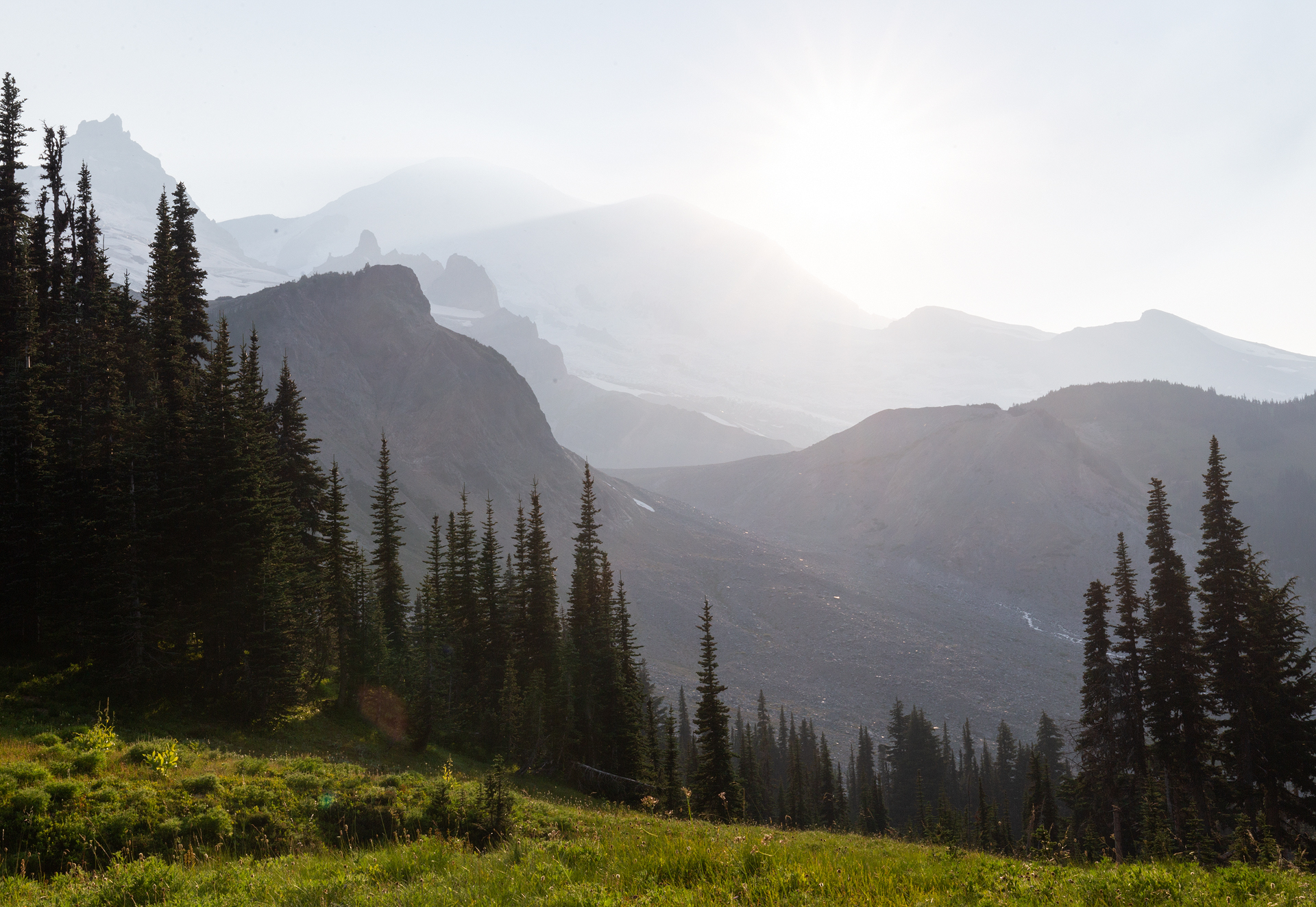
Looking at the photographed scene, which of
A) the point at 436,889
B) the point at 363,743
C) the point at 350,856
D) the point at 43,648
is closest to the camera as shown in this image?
the point at 436,889

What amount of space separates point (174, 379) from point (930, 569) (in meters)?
184

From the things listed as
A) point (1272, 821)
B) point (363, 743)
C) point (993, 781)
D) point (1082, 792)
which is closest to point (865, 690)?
point (993, 781)

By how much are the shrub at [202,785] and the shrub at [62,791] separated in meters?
1.94

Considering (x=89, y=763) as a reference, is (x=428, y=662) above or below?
below

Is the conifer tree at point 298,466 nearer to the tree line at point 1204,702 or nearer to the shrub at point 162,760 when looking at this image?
the shrub at point 162,760

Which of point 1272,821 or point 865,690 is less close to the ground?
point 1272,821

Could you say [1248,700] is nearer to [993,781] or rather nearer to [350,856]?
[350,856]

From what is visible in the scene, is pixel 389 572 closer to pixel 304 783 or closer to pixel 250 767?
pixel 250 767

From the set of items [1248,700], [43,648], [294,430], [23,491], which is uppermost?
[294,430]

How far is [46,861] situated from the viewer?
31.8ft

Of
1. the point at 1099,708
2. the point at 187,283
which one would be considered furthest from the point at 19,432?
the point at 1099,708

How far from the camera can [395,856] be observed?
8211mm

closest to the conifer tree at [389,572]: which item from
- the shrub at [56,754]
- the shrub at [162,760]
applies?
the shrub at [56,754]

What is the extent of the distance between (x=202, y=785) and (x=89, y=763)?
2.37 meters
